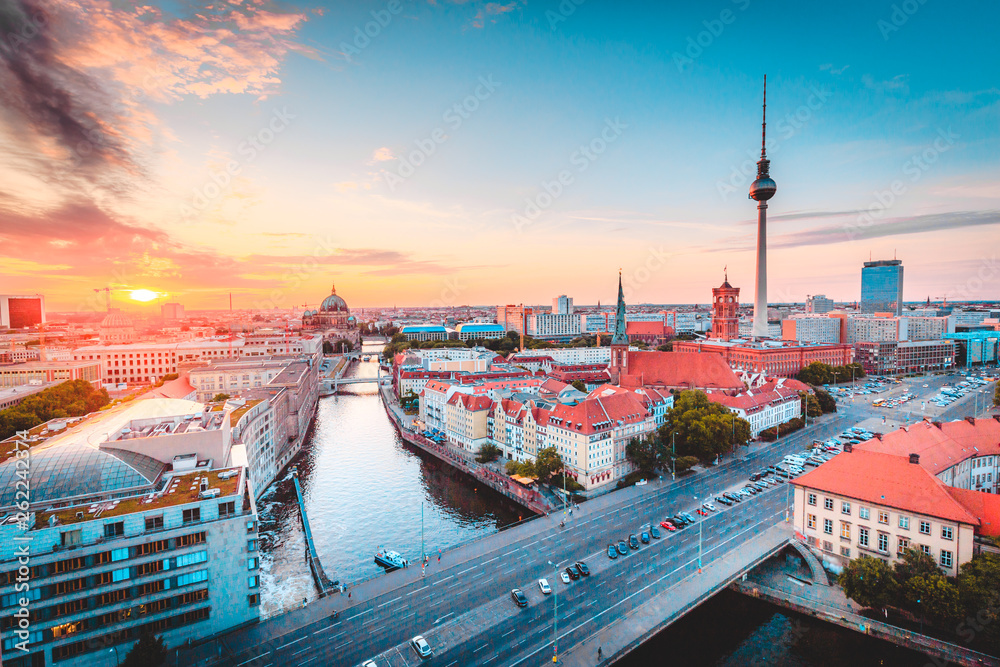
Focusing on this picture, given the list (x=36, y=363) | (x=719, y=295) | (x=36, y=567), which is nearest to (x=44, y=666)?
(x=36, y=567)

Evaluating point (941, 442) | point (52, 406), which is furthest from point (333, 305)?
point (941, 442)

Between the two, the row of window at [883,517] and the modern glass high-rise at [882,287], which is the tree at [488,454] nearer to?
the row of window at [883,517]

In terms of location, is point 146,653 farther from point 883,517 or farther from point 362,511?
point 883,517

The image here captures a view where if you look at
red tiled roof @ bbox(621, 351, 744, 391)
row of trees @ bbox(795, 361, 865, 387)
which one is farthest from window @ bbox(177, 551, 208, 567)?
row of trees @ bbox(795, 361, 865, 387)

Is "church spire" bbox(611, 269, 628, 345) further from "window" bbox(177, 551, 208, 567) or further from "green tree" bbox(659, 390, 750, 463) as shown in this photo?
"window" bbox(177, 551, 208, 567)

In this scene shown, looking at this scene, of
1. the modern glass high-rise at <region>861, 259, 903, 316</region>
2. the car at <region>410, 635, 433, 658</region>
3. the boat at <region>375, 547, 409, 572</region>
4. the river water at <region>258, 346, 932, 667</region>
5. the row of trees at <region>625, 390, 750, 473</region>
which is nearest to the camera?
the car at <region>410, 635, 433, 658</region>

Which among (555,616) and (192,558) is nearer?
(192,558)

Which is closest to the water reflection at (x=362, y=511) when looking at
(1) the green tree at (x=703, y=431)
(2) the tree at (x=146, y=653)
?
(2) the tree at (x=146, y=653)
